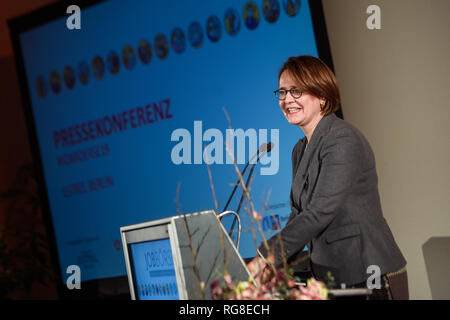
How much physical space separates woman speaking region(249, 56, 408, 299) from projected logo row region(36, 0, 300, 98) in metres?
1.44

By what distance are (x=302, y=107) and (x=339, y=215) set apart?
45cm

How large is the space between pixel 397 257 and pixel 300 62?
0.79 meters

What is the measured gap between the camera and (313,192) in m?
2.11

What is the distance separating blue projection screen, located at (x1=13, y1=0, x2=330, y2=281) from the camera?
3.59 meters

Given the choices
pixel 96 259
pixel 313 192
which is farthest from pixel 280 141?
pixel 96 259

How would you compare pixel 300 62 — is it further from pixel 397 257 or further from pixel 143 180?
pixel 143 180

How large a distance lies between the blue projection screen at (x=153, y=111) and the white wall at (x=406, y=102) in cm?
34

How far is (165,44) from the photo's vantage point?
4090mm

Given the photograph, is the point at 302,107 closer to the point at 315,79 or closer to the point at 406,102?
the point at 315,79
